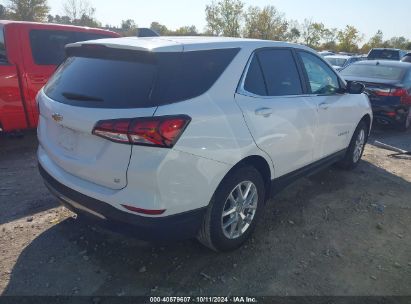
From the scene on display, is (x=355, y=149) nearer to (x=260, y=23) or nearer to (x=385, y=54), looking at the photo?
(x=385, y=54)

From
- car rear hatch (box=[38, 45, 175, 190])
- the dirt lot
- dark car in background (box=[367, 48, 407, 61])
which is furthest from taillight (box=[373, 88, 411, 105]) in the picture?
dark car in background (box=[367, 48, 407, 61])

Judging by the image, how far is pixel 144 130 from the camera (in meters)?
2.29

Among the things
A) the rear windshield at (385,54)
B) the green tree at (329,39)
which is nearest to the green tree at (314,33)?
the green tree at (329,39)

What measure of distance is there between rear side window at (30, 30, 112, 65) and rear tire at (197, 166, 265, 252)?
417 cm

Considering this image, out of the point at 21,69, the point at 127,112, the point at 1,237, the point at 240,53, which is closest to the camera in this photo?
the point at 127,112

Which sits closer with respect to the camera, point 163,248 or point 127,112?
point 127,112

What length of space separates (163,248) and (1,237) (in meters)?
1.51

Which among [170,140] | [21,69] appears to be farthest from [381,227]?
[21,69]

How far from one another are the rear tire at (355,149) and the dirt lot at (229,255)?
974mm

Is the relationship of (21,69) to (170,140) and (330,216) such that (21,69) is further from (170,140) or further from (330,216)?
(330,216)

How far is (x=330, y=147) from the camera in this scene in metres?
4.46

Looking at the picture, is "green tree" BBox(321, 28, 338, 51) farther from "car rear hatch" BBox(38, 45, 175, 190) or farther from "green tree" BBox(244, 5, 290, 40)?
"car rear hatch" BBox(38, 45, 175, 190)

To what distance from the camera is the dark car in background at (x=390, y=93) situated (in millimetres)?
7793

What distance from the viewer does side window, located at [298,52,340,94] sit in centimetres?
397
